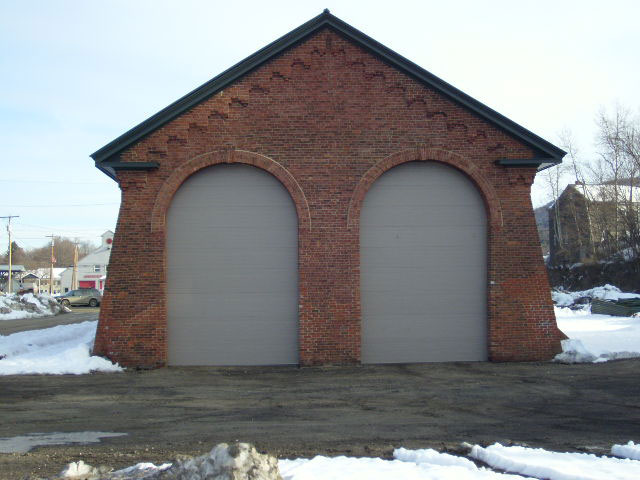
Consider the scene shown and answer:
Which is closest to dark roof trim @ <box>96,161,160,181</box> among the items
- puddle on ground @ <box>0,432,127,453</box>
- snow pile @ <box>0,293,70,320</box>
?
puddle on ground @ <box>0,432,127,453</box>

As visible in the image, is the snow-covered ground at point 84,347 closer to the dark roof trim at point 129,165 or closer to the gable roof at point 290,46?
the dark roof trim at point 129,165

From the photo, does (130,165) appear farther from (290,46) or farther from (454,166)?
(454,166)

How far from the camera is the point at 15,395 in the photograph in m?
11.4

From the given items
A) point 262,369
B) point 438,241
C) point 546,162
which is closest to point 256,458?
point 262,369

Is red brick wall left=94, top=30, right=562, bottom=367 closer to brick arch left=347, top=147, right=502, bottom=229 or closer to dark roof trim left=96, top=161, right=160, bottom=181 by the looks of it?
brick arch left=347, top=147, right=502, bottom=229

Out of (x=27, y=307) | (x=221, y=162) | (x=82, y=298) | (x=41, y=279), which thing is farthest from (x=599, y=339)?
(x=41, y=279)

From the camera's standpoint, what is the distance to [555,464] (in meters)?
6.48

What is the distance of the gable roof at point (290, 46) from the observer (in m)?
14.5

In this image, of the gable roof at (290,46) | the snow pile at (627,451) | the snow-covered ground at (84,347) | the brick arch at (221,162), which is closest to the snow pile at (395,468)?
the snow pile at (627,451)

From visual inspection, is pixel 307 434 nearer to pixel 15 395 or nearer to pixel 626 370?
pixel 15 395

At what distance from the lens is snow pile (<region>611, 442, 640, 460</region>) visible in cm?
702

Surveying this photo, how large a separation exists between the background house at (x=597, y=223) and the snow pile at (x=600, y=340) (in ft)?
84.4

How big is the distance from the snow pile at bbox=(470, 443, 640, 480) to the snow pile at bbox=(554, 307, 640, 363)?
8074 mm

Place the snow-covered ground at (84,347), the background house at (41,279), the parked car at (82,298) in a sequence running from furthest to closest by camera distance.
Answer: the background house at (41,279) < the parked car at (82,298) < the snow-covered ground at (84,347)
